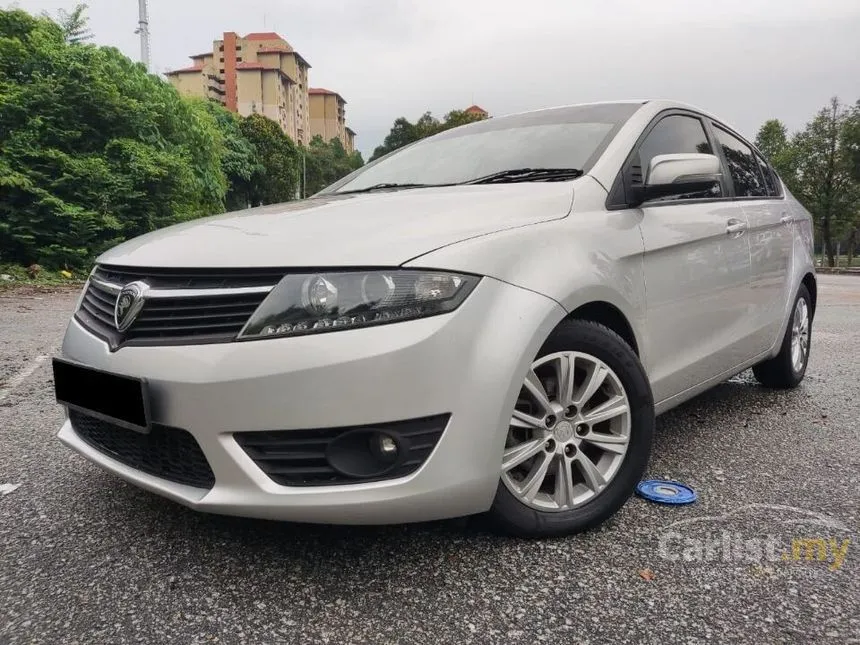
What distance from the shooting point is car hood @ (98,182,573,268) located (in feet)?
5.69

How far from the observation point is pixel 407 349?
1.63 meters

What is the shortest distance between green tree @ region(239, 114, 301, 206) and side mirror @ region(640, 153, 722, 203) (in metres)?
43.4

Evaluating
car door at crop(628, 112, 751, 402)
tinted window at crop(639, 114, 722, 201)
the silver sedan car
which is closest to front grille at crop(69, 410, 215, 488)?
the silver sedan car

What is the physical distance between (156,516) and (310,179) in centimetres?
6948

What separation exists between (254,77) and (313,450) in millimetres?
89078

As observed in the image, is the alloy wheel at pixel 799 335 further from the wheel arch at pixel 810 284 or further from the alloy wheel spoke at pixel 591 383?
the alloy wheel spoke at pixel 591 383

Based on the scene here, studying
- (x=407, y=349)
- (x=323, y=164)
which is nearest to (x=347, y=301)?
(x=407, y=349)

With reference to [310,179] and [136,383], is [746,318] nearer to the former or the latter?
[136,383]

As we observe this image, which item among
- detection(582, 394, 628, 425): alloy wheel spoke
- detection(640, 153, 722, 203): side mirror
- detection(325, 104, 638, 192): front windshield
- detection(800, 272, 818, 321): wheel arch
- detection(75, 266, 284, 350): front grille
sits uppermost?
detection(325, 104, 638, 192): front windshield

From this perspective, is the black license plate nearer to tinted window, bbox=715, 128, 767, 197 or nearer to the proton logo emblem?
the proton logo emblem

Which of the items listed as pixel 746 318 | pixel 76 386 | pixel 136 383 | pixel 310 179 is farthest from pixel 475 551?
pixel 310 179

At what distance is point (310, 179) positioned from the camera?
68.9 m

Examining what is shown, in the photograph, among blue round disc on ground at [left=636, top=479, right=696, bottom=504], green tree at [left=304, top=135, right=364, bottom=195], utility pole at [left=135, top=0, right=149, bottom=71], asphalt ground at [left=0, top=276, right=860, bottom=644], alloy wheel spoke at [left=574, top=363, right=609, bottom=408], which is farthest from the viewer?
green tree at [left=304, top=135, right=364, bottom=195]

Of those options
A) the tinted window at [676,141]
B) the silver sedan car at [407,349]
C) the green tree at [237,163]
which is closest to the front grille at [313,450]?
the silver sedan car at [407,349]
